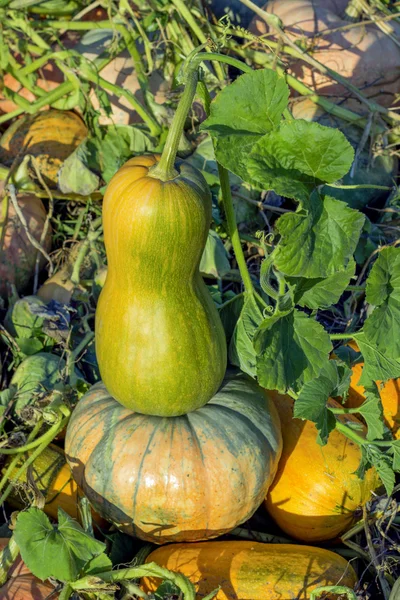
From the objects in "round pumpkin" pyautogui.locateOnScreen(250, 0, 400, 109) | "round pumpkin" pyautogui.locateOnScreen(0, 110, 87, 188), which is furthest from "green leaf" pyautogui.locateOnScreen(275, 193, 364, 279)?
"round pumpkin" pyautogui.locateOnScreen(250, 0, 400, 109)

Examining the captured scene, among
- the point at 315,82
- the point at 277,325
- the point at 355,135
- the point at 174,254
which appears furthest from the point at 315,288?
the point at 315,82

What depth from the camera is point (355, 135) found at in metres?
2.81

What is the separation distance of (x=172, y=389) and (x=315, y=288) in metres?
0.42

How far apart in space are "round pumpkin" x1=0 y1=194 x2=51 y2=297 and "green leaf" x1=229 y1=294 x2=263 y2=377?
0.95 m

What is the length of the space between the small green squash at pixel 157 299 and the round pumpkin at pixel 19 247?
2.73ft

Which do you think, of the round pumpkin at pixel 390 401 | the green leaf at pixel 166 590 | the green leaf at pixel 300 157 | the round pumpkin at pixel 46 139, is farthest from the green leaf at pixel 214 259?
the green leaf at pixel 166 590

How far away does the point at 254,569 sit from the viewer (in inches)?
A: 67.4

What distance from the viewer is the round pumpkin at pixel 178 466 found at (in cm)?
174

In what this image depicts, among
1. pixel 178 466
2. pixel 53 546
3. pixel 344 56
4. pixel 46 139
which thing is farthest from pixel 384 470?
pixel 344 56

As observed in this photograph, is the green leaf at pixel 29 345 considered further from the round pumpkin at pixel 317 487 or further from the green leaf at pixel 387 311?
the green leaf at pixel 387 311

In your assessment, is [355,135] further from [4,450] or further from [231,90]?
[4,450]

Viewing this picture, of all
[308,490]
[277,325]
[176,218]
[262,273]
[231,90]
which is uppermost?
[231,90]

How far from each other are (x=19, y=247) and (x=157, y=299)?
105 cm

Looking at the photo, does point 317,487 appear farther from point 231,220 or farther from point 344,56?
point 344,56
